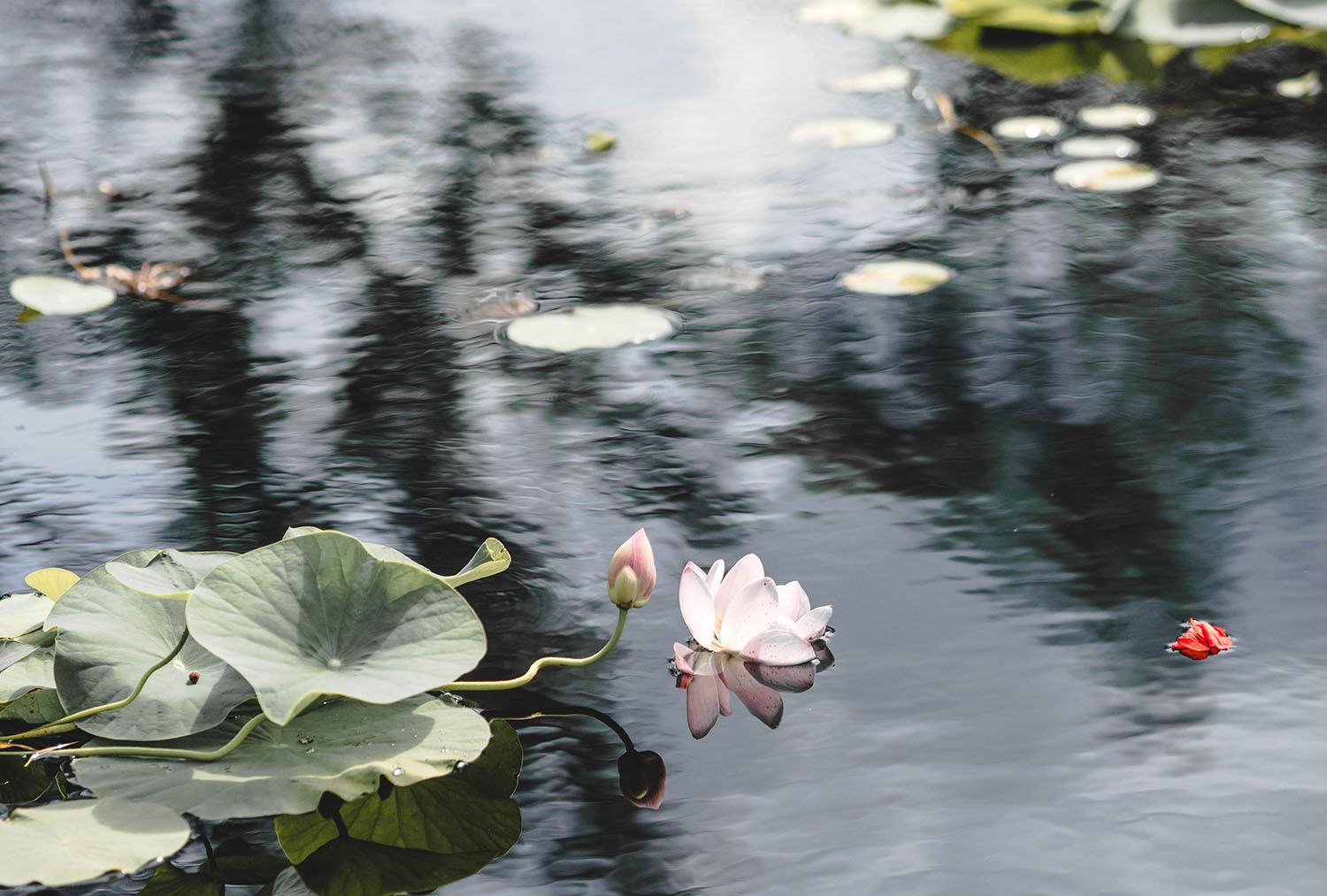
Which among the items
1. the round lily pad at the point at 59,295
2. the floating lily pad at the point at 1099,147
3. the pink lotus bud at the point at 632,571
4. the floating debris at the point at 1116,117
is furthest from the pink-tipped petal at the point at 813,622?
the floating debris at the point at 1116,117

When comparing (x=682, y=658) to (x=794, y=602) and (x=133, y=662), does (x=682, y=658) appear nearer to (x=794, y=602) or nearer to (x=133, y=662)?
(x=794, y=602)

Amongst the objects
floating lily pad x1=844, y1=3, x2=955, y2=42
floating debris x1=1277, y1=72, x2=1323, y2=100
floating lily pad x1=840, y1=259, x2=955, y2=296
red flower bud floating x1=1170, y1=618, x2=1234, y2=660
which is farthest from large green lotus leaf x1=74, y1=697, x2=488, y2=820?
floating lily pad x1=844, y1=3, x2=955, y2=42

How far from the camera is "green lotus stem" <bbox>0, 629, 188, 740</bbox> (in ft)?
2.71

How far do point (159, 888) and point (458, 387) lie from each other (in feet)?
2.49

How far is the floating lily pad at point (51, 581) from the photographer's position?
36.9 inches

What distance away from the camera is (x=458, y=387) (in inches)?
56.3

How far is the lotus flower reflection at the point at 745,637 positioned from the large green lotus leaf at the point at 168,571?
32cm

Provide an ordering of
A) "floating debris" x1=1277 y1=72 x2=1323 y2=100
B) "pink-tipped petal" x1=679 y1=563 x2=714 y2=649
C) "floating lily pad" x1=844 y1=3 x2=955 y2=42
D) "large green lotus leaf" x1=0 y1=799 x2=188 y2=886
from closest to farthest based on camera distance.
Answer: "large green lotus leaf" x1=0 y1=799 x2=188 y2=886
"pink-tipped petal" x1=679 y1=563 x2=714 y2=649
"floating debris" x1=1277 y1=72 x2=1323 y2=100
"floating lily pad" x1=844 y1=3 x2=955 y2=42

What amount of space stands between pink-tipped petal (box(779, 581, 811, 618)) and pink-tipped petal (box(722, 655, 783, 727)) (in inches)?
1.9

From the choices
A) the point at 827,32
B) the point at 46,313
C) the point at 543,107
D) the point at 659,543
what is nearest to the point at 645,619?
the point at 659,543

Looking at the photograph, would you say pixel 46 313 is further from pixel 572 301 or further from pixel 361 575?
pixel 361 575

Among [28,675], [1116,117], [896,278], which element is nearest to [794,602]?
[28,675]

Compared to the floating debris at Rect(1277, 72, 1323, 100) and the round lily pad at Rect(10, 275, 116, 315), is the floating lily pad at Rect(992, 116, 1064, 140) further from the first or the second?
the round lily pad at Rect(10, 275, 116, 315)

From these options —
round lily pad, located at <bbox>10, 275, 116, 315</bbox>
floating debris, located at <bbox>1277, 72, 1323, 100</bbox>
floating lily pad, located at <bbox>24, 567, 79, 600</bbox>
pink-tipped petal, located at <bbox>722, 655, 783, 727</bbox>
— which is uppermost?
floating debris, located at <bbox>1277, 72, 1323, 100</bbox>
